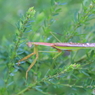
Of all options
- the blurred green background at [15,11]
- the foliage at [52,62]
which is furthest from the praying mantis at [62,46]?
the blurred green background at [15,11]

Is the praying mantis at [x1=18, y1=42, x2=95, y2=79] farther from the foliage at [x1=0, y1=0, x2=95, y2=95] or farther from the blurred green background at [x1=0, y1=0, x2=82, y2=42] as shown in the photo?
the blurred green background at [x1=0, y1=0, x2=82, y2=42]

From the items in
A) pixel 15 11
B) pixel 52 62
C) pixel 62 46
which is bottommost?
pixel 52 62

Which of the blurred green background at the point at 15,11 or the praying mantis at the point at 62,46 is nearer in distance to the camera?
the praying mantis at the point at 62,46

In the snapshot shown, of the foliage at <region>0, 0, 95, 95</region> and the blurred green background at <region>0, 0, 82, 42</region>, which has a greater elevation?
the blurred green background at <region>0, 0, 82, 42</region>

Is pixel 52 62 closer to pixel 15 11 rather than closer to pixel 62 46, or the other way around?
pixel 62 46

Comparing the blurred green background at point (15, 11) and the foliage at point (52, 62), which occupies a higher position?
the blurred green background at point (15, 11)

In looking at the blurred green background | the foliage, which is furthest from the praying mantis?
the blurred green background

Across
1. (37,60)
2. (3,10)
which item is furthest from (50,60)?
(3,10)

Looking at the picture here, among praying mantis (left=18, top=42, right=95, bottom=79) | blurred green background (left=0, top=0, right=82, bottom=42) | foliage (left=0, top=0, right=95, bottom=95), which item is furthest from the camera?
blurred green background (left=0, top=0, right=82, bottom=42)

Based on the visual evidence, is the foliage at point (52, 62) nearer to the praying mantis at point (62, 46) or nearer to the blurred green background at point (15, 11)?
the praying mantis at point (62, 46)

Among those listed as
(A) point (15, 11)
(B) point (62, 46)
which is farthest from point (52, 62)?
(A) point (15, 11)

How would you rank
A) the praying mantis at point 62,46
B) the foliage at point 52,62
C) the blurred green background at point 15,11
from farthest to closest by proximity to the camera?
the blurred green background at point 15,11 < the praying mantis at point 62,46 < the foliage at point 52,62

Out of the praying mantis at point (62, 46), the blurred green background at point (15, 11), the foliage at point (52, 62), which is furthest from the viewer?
the blurred green background at point (15, 11)
